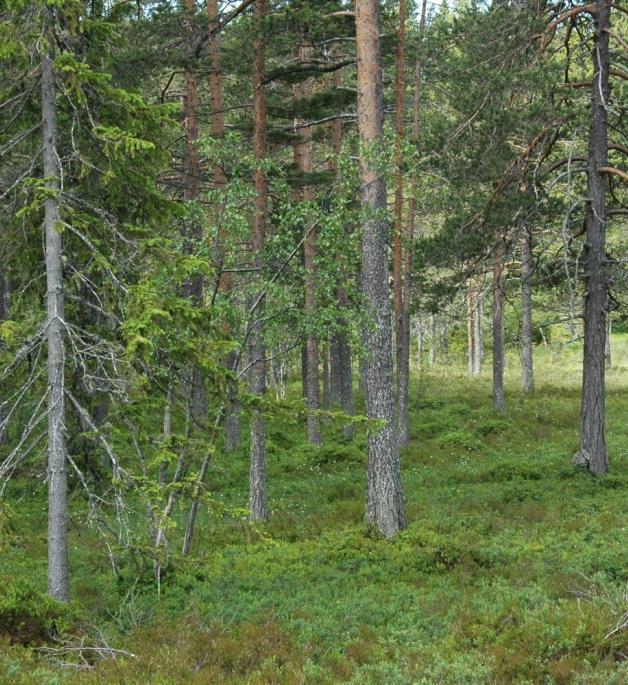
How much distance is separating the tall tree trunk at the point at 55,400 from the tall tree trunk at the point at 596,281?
11.9 metres

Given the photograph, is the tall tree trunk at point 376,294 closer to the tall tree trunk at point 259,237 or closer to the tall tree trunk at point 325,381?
the tall tree trunk at point 259,237

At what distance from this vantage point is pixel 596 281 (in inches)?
632

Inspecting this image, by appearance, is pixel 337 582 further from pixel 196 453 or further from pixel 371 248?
pixel 371 248

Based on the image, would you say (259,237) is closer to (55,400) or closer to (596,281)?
(55,400)

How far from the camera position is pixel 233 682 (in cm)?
741

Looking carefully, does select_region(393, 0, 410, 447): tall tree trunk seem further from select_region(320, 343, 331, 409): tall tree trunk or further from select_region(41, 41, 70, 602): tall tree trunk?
select_region(41, 41, 70, 602): tall tree trunk

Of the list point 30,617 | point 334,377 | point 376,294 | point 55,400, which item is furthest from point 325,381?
point 30,617

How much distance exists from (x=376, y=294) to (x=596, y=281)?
6.48 m

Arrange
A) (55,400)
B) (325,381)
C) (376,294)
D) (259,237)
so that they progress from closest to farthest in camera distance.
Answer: (55,400) → (376,294) → (259,237) → (325,381)

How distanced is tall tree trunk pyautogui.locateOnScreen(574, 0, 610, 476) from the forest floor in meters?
1.13

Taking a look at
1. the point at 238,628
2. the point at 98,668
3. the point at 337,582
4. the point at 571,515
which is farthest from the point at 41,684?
the point at 571,515

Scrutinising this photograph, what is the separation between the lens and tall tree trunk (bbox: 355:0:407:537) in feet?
41.4

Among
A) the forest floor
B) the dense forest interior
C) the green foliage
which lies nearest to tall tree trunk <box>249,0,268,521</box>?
the dense forest interior

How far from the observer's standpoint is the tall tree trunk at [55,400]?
8.80 meters
